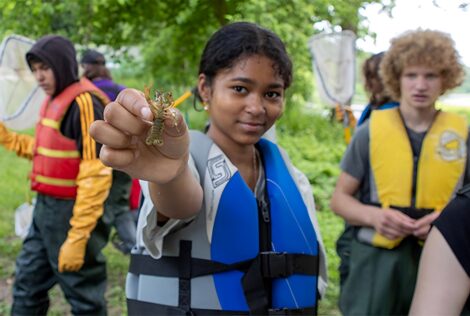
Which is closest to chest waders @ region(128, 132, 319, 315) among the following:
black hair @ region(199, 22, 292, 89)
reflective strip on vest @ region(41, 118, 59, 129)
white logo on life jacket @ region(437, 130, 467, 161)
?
black hair @ region(199, 22, 292, 89)

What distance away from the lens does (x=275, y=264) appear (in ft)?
5.81

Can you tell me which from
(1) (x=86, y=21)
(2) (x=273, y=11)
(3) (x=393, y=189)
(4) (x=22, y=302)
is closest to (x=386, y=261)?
(3) (x=393, y=189)

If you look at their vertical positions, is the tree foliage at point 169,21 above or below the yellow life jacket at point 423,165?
above

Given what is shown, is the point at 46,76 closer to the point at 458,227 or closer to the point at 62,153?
the point at 62,153

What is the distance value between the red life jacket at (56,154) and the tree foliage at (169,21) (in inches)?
55.1

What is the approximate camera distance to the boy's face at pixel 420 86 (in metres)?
2.65

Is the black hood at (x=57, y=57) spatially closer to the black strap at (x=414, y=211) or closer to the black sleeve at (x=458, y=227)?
the black strap at (x=414, y=211)

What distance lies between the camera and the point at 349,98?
475 centimetres

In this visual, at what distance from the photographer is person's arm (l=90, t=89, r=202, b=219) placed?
1.10m

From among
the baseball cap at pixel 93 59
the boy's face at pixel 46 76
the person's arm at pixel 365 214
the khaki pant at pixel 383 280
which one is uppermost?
the baseball cap at pixel 93 59

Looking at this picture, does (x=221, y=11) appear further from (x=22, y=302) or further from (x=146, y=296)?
(x=146, y=296)

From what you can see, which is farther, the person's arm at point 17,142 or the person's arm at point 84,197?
the person's arm at point 17,142

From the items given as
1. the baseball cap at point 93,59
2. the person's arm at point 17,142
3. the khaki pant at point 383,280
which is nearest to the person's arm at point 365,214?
the khaki pant at point 383,280

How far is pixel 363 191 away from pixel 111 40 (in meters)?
4.11
